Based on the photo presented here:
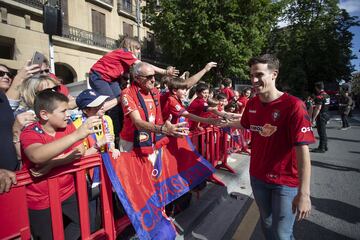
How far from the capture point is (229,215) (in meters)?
3.60

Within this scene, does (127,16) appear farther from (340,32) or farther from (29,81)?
(340,32)

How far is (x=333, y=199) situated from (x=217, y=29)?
16414 millimetres

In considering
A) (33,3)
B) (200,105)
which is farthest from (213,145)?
(33,3)

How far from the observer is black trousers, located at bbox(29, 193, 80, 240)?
2016 millimetres

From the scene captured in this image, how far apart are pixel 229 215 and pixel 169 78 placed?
2.17m

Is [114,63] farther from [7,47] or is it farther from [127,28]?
[127,28]

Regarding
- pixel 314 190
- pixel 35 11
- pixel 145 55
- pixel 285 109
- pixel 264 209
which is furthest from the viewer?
pixel 145 55

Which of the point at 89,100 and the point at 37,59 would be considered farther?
the point at 37,59

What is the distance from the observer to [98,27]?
2047 centimetres

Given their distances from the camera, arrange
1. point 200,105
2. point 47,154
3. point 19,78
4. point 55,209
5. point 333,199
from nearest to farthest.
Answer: point 47,154, point 55,209, point 19,78, point 333,199, point 200,105

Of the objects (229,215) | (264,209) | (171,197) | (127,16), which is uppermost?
(127,16)

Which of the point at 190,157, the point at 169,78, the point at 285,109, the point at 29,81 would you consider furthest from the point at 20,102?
the point at 285,109

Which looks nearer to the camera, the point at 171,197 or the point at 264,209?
the point at 264,209

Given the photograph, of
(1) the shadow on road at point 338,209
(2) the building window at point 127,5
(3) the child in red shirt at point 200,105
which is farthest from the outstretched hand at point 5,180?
(2) the building window at point 127,5
